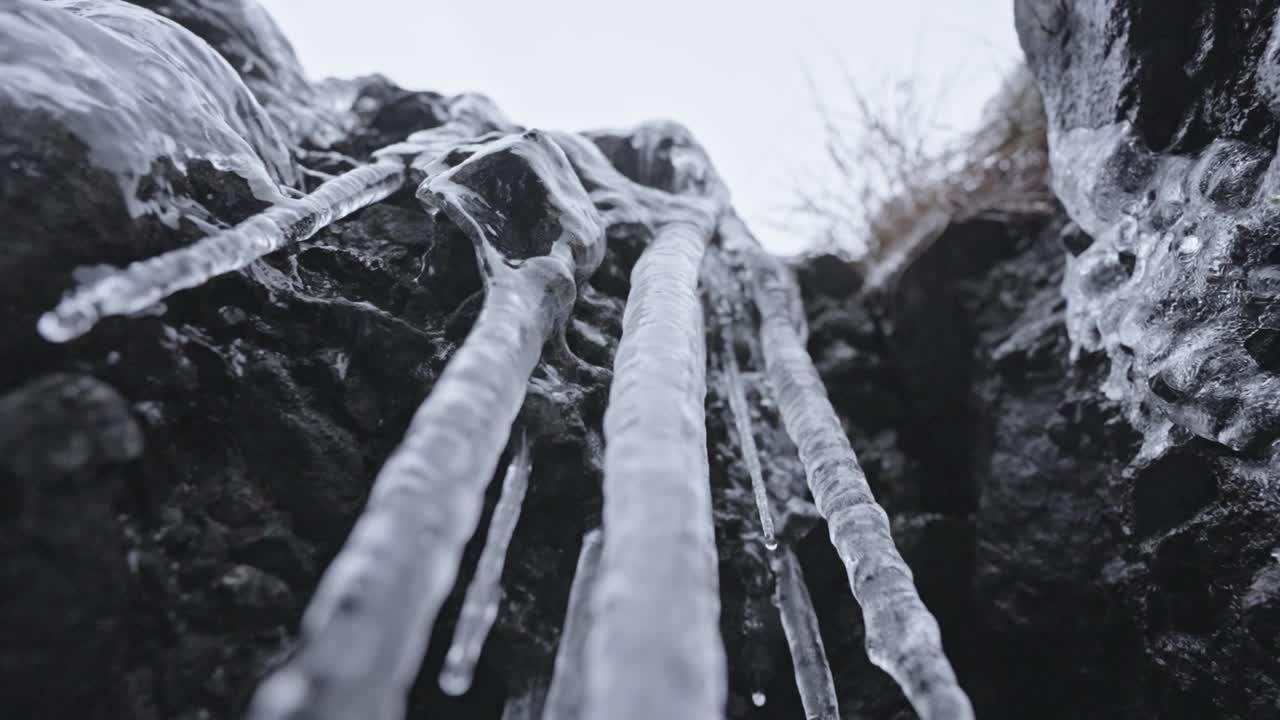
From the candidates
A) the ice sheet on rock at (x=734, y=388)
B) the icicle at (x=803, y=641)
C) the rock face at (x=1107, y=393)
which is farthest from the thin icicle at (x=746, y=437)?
the rock face at (x=1107, y=393)

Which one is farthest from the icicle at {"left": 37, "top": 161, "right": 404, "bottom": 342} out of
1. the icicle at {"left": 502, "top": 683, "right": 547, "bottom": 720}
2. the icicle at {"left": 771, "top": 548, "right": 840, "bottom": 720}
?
the icicle at {"left": 771, "top": 548, "right": 840, "bottom": 720}

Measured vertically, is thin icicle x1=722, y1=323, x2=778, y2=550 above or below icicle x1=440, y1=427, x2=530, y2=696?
above

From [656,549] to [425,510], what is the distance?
416 mm

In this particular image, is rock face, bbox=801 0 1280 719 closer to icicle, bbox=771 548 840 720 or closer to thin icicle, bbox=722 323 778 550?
icicle, bbox=771 548 840 720

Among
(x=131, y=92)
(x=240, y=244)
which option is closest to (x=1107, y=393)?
(x=240, y=244)

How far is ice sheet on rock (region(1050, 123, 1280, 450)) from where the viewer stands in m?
2.08

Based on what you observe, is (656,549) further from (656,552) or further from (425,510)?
(425,510)

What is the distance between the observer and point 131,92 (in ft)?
5.71

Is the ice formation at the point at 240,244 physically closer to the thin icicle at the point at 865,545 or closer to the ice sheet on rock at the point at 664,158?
the ice sheet on rock at the point at 664,158

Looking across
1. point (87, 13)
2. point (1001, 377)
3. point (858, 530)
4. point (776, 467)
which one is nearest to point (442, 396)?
point (858, 530)

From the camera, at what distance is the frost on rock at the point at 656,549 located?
0.99 meters

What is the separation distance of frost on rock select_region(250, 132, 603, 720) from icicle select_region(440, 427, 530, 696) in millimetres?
142

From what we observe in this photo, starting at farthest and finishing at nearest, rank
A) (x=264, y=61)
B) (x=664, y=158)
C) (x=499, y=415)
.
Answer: (x=664, y=158)
(x=264, y=61)
(x=499, y=415)

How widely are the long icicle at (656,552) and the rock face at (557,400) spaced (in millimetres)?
559
